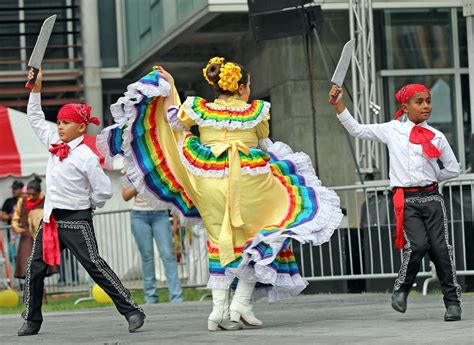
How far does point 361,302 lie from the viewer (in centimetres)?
1237

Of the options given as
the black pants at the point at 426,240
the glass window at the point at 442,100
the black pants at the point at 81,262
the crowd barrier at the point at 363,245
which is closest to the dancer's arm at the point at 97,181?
the black pants at the point at 81,262

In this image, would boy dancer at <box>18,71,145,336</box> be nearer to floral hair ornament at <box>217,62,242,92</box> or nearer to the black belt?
the black belt

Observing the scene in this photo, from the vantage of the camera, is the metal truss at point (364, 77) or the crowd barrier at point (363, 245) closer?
the crowd barrier at point (363, 245)

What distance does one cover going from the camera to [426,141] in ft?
31.1

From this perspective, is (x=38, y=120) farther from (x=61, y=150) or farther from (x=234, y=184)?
(x=234, y=184)

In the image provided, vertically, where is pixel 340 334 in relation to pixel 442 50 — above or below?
below

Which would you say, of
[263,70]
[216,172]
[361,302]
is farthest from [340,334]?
[263,70]

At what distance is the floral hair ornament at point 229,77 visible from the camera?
944 centimetres

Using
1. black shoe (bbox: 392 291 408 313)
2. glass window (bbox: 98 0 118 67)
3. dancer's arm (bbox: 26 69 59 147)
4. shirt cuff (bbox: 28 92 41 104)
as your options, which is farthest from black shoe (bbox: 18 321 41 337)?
glass window (bbox: 98 0 118 67)

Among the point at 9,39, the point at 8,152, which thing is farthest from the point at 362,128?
the point at 9,39

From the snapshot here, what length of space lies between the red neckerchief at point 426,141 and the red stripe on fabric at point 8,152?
12.1 meters

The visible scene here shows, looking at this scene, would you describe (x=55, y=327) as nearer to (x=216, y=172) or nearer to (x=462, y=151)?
(x=216, y=172)

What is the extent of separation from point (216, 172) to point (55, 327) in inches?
92.3

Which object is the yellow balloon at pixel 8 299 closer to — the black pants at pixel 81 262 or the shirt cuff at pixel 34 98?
the black pants at pixel 81 262
